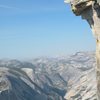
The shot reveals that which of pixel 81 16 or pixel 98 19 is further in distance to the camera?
pixel 81 16

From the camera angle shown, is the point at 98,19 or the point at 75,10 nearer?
the point at 98,19

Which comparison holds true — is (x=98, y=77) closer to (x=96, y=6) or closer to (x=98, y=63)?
(x=98, y=63)

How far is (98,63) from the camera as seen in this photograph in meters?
23.0

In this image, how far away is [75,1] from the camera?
22.7m

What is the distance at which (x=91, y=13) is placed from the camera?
22719 millimetres

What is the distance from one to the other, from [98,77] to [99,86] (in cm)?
60

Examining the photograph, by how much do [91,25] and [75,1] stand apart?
1.95m

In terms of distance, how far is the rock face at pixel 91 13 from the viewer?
853 inches

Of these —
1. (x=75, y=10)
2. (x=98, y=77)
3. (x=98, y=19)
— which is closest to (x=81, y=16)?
(x=75, y=10)

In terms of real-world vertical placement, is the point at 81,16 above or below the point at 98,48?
above

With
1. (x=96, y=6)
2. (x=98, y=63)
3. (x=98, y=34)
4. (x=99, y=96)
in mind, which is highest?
(x=96, y=6)

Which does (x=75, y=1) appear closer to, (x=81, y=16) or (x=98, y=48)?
(x=81, y=16)

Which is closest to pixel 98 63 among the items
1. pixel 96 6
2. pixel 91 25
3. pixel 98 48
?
pixel 98 48

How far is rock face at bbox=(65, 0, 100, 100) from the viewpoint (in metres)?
21.7
